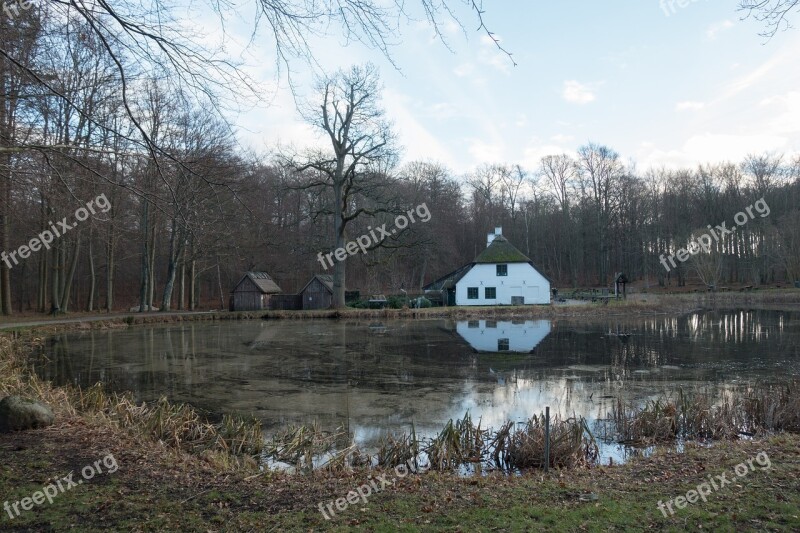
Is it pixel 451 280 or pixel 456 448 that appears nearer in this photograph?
pixel 456 448

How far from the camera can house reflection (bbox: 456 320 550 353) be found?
19.4 m

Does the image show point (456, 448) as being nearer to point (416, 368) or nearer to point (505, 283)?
point (416, 368)

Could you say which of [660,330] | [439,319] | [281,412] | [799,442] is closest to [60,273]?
[439,319]

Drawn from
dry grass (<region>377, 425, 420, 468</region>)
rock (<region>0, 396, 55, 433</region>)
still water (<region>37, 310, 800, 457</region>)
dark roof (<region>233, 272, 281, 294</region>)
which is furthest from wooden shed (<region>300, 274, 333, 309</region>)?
dry grass (<region>377, 425, 420, 468</region>)

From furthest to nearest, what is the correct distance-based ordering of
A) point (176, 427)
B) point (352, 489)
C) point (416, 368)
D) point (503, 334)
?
point (503, 334), point (416, 368), point (176, 427), point (352, 489)

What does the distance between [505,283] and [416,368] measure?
27795 mm

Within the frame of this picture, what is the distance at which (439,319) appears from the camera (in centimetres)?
3244

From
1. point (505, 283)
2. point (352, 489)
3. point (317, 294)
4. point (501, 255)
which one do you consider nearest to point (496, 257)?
point (501, 255)

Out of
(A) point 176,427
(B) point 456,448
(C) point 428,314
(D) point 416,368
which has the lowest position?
(D) point 416,368

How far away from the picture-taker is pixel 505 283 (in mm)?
41531

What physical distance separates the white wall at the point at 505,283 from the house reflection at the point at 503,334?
10.3 meters

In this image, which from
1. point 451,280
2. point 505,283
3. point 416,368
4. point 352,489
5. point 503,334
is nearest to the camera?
point 352,489

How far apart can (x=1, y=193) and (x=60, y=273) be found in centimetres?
2391

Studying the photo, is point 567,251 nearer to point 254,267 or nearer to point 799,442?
point 254,267
